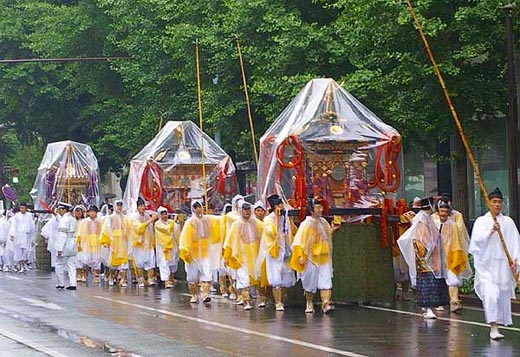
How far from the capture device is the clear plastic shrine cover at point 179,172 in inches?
1147

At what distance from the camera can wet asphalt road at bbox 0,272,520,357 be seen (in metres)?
13.8

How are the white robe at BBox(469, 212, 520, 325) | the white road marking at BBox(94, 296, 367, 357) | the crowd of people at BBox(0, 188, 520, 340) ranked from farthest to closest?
the crowd of people at BBox(0, 188, 520, 340) < the white robe at BBox(469, 212, 520, 325) < the white road marking at BBox(94, 296, 367, 357)

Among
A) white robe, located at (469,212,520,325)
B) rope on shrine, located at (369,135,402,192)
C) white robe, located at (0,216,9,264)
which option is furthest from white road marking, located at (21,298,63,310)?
white robe, located at (0,216,9,264)

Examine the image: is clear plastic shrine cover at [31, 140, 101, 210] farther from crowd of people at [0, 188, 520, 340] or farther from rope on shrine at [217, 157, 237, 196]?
crowd of people at [0, 188, 520, 340]

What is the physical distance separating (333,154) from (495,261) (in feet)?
20.6

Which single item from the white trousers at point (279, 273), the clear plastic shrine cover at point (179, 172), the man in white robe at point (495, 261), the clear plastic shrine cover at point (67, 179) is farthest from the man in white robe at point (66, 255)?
the man in white robe at point (495, 261)

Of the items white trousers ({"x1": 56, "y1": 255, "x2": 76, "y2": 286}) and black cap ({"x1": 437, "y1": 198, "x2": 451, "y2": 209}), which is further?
white trousers ({"x1": 56, "y1": 255, "x2": 76, "y2": 286})

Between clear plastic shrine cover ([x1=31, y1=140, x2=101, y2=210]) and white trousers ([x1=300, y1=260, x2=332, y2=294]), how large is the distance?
1839 centimetres

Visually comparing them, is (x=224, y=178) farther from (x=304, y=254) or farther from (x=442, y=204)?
(x=442, y=204)

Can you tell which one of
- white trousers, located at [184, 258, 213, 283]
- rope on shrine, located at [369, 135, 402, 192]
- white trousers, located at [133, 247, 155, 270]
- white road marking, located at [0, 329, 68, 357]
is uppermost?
rope on shrine, located at [369, 135, 402, 192]

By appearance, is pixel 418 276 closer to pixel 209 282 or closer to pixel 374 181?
pixel 374 181

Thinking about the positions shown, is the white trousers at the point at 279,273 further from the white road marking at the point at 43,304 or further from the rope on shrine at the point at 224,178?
the rope on shrine at the point at 224,178

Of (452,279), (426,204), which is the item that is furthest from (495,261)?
(426,204)

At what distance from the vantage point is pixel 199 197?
2841cm
